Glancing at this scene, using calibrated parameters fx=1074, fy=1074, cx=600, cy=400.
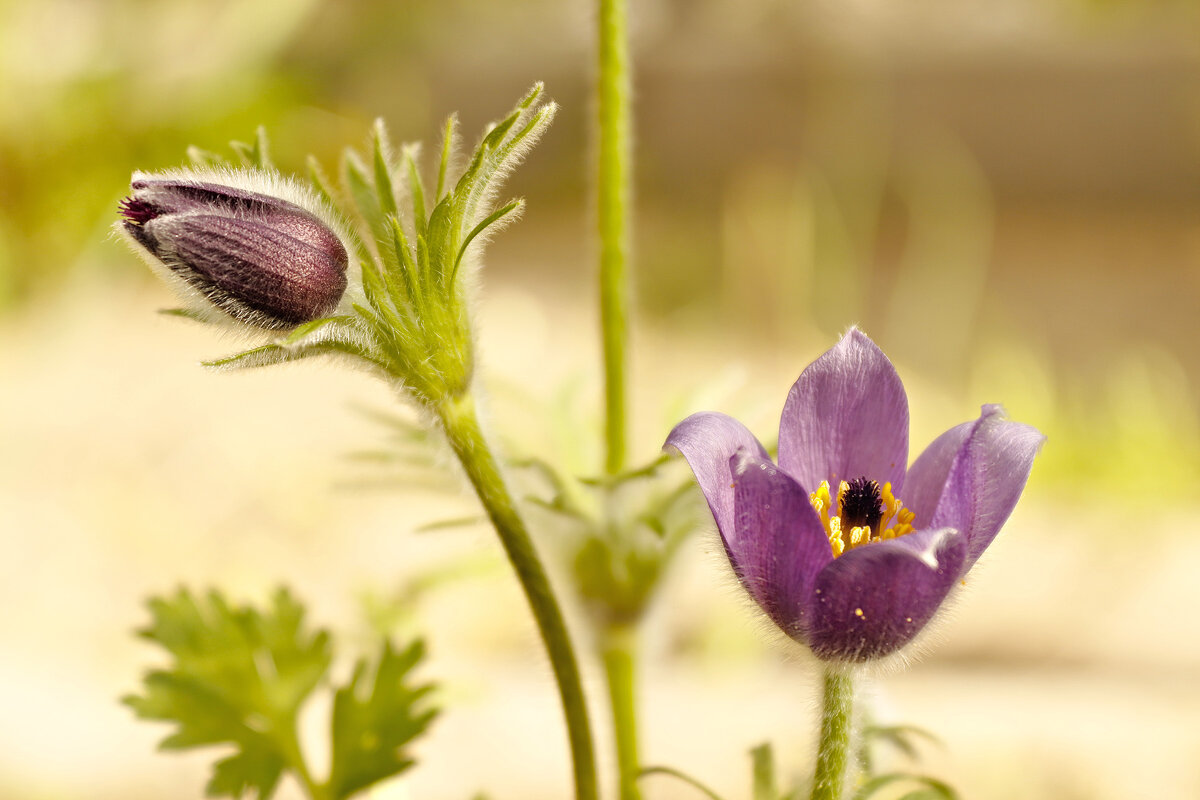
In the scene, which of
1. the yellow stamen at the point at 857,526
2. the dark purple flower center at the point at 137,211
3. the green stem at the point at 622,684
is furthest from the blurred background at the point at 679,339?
the dark purple flower center at the point at 137,211

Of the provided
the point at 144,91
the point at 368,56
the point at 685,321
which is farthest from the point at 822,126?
the point at 144,91

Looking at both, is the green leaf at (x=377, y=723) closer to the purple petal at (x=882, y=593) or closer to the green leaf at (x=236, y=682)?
the green leaf at (x=236, y=682)

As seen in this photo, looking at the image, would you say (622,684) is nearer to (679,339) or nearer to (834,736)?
(834,736)

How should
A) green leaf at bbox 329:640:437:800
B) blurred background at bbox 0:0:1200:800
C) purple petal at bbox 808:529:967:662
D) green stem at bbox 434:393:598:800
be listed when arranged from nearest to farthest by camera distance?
purple petal at bbox 808:529:967:662, green stem at bbox 434:393:598:800, green leaf at bbox 329:640:437:800, blurred background at bbox 0:0:1200:800

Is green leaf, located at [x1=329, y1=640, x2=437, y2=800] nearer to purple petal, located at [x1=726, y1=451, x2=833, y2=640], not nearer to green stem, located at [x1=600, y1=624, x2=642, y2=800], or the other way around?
green stem, located at [x1=600, y1=624, x2=642, y2=800]

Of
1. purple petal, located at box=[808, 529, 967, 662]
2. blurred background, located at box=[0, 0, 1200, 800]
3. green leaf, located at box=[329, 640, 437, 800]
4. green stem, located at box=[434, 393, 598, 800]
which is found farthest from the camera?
blurred background, located at box=[0, 0, 1200, 800]

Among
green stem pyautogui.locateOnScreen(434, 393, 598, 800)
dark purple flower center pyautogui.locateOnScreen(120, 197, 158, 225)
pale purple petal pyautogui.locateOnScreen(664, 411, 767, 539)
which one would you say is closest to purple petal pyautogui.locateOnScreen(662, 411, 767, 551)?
pale purple petal pyautogui.locateOnScreen(664, 411, 767, 539)

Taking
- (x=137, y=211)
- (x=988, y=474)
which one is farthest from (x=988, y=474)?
(x=137, y=211)
